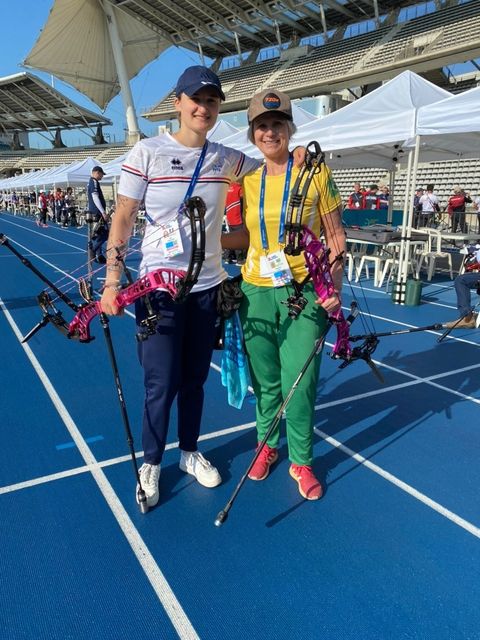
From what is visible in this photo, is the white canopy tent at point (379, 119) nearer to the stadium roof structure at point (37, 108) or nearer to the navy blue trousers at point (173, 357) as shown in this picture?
the navy blue trousers at point (173, 357)

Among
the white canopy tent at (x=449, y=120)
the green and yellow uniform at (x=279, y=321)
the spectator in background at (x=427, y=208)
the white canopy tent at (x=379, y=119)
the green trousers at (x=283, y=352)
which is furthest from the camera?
the spectator in background at (x=427, y=208)

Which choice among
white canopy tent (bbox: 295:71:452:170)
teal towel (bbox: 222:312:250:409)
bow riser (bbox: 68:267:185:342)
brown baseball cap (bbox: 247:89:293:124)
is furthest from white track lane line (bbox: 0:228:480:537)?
white canopy tent (bbox: 295:71:452:170)

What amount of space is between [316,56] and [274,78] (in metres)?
3.55

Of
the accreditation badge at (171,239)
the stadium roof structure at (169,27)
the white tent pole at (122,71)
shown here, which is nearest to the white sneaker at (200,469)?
the accreditation badge at (171,239)

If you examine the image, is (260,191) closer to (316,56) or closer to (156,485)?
(156,485)

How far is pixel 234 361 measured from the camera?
2652 millimetres

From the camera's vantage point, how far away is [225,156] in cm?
223

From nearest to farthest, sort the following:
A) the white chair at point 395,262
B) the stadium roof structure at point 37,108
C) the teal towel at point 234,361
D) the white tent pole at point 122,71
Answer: the teal towel at point 234,361 → the white chair at point 395,262 → the white tent pole at point 122,71 → the stadium roof structure at point 37,108

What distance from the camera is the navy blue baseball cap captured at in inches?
78.4

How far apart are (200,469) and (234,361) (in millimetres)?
644

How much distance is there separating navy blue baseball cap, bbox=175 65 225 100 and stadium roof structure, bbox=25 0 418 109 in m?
37.4

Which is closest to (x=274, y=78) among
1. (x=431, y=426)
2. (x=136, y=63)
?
(x=136, y=63)

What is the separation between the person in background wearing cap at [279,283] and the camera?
2.21m

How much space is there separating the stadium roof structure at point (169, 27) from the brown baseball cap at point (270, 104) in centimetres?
3720
